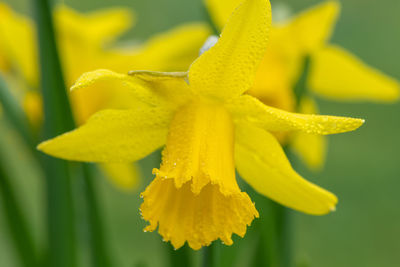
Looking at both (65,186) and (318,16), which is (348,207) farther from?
(65,186)

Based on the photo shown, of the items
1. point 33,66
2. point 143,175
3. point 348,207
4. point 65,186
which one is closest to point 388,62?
point 348,207

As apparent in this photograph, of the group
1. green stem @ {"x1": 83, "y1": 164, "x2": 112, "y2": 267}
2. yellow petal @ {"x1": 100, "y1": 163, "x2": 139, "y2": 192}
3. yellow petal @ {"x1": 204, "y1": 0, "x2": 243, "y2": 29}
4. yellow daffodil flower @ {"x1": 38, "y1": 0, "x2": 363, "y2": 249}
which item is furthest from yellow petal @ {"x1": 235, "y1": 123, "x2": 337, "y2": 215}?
yellow petal @ {"x1": 100, "y1": 163, "x2": 139, "y2": 192}

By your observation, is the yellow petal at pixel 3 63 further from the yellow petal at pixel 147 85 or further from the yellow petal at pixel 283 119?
the yellow petal at pixel 283 119

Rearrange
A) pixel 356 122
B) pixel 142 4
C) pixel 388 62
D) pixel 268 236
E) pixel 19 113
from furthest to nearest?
1. pixel 142 4
2. pixel 388 62
3. pixel 19 113
4. pixel 268 236
5. pixel 356 122

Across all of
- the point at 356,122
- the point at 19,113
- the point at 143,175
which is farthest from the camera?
the point at 143,175

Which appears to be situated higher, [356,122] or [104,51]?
[356,122]

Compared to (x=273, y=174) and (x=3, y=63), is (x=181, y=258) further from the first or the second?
(x=3, y=63)
